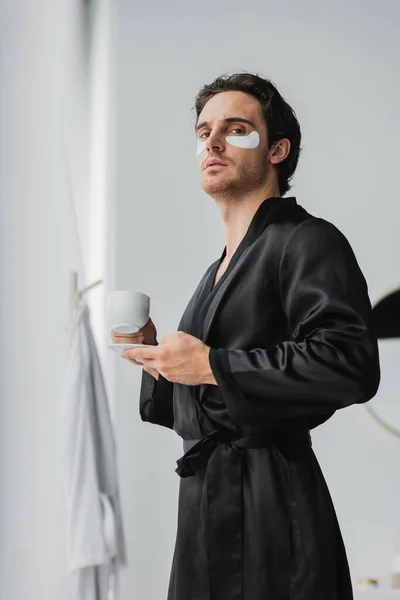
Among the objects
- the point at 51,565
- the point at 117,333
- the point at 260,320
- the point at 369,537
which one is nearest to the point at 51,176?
the point at 117,333

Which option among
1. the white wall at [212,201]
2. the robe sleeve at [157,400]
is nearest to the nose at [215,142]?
the robe sleeve at [157,400]

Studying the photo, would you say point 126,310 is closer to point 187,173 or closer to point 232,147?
point 232,147

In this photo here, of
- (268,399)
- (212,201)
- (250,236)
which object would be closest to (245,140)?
(250,236)

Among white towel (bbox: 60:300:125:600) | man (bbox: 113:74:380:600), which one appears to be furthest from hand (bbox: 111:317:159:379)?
white towel (bbox: 60:300:125:600)

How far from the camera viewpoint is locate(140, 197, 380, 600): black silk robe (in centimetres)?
101

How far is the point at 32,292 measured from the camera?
137cm

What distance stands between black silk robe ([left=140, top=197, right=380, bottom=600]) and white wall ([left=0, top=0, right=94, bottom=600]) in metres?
0.28

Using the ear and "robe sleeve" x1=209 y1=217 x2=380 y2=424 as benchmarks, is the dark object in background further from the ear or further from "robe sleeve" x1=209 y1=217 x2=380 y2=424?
"robe sleeve" x1=209 y1=217 x2=380 y2=424

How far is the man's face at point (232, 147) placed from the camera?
3.98 ft

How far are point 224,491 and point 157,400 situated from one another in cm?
26

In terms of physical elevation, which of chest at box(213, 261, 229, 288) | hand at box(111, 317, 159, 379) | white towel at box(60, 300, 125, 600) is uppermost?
chest at box(213, 261, 229, 288)

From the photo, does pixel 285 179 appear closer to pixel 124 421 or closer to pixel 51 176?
pixel 51 176

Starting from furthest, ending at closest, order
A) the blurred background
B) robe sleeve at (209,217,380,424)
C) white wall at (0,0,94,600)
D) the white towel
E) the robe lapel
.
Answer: the blurred background → the white towel → white wall at (0,0,94,600) → the robe lapel → robe sleeve at (209,217,380,424)

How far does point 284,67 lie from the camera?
254 centimetres
